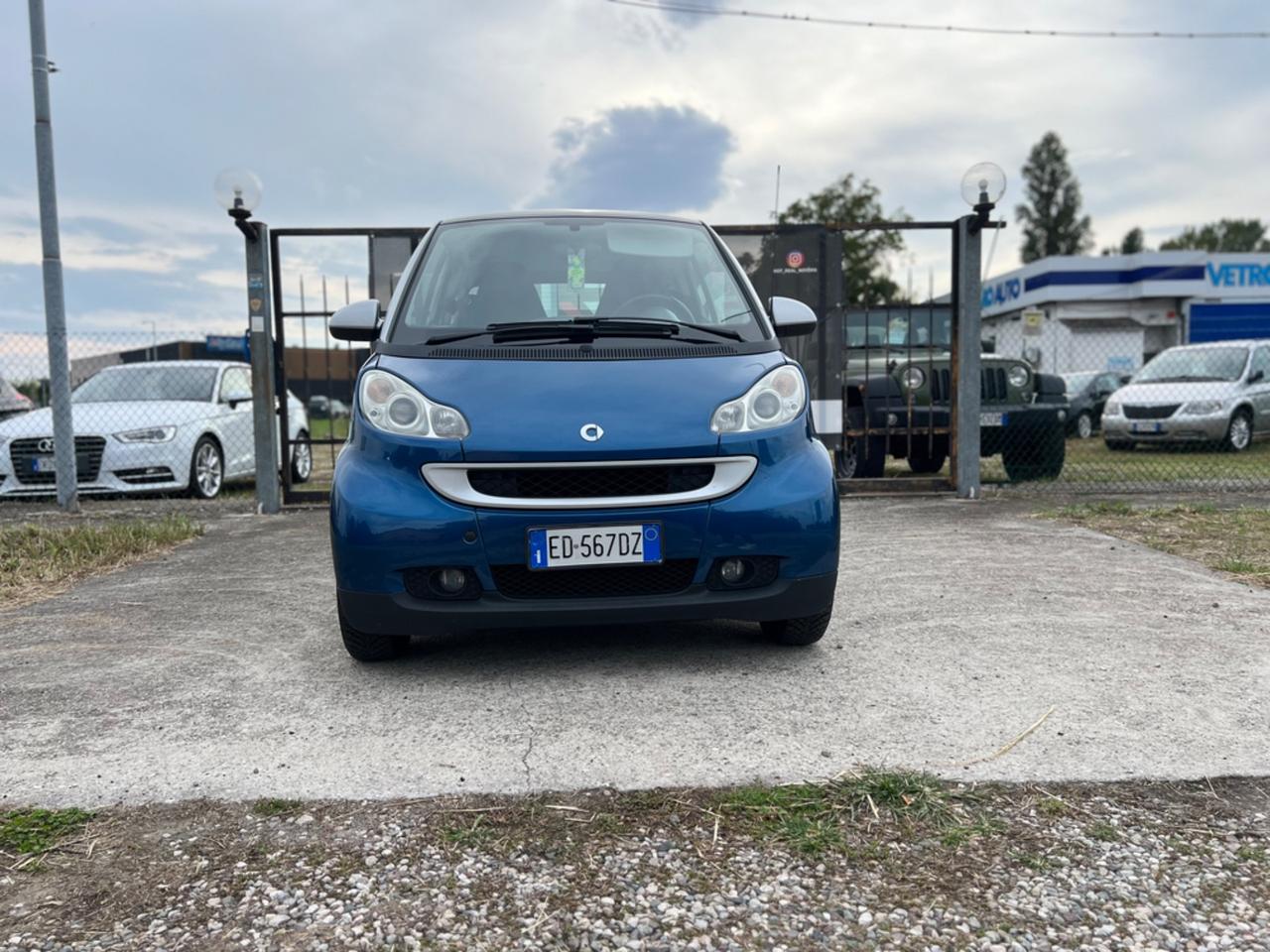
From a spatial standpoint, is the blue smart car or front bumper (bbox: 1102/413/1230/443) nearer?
the blue smart car

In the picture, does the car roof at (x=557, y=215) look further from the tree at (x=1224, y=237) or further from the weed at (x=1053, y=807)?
the tree at (x=1224, y=237)

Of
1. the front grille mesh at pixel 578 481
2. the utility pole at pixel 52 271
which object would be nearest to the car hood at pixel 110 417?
the utility pole at pixel 52 271

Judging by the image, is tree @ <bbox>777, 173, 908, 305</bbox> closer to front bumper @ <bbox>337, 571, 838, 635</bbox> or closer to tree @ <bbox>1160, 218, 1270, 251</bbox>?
front bumper @ <bbox>337, 571, 838, 635</bbox>

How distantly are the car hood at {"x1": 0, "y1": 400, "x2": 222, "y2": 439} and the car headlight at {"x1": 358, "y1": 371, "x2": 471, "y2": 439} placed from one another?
6510 mm

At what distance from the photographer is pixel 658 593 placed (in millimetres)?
3188

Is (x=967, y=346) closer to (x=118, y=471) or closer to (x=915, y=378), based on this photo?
(x=915, y=378)

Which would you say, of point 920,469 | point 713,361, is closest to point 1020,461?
point 920,469

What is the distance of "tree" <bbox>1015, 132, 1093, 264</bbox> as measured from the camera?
62656 millimetres

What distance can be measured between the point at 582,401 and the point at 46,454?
7616mm

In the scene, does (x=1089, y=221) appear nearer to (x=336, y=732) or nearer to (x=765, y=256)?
(x=765, y=256)

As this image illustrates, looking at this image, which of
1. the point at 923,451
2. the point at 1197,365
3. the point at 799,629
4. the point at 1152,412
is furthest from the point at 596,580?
the point at 1197,365

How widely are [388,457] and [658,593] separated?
0.97 metres

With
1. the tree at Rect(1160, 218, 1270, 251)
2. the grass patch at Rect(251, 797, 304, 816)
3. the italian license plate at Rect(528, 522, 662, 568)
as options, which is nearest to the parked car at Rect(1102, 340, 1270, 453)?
the italian license plate at Rect(528, 522, 662, 568)

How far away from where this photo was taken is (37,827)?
87.6 inches
